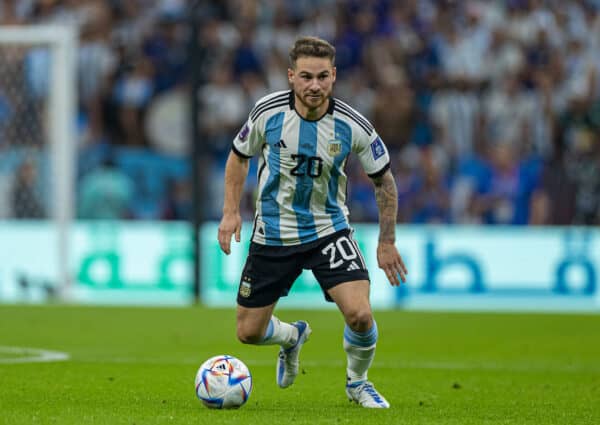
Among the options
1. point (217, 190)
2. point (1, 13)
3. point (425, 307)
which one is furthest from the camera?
point (1, 13)

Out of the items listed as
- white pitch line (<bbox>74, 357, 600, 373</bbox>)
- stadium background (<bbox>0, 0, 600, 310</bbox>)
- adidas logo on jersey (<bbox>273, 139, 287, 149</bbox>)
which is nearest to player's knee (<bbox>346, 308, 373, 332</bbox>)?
adidas logo on jersey (<bbox>273, 139, 287, 149</bbox>)

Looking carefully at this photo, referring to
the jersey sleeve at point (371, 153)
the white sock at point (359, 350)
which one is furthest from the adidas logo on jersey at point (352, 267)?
the jersey sleeve at point (371, 153)

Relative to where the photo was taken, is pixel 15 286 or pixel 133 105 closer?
pixel 15 286

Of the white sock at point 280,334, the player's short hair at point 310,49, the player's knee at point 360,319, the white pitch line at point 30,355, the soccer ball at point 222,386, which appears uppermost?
the player's short hair at point 310,49

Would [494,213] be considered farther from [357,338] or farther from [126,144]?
[357,338]

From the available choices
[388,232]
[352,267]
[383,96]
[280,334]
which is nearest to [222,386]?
[280,334]

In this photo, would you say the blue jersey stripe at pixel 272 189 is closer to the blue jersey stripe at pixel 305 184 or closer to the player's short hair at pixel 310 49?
the blue jersey stripe at pixel 305 184

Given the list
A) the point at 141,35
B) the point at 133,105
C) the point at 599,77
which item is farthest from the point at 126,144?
the point at 599,77

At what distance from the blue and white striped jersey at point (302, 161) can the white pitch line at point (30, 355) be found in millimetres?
3144

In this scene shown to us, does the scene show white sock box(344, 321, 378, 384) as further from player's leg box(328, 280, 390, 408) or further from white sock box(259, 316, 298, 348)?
white sock box(259, 316, 298, 348)

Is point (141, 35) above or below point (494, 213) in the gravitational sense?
above

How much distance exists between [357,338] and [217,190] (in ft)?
38.8

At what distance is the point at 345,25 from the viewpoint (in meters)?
19.5

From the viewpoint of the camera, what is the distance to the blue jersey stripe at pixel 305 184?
680 centimetres
